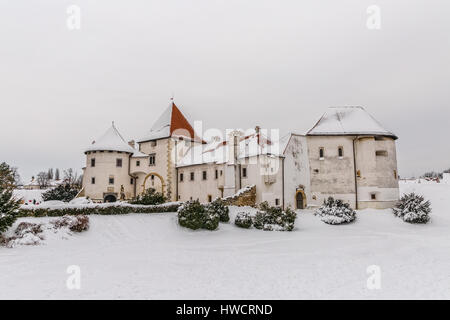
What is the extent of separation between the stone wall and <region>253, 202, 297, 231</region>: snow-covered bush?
16.8 feet

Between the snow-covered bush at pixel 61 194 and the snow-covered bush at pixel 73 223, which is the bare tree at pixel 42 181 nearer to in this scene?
the snow-covered bush at pixel 61 194

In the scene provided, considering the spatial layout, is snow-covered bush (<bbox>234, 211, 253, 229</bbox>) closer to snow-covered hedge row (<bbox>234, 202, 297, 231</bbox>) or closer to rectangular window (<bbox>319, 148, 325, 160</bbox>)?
snow-covered hedge row (<bbox>234, 202, 297, 231</bbox>)

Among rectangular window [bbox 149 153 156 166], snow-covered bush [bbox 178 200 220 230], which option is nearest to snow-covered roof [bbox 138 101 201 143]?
rectangular window [bbox 149 153 156 166]

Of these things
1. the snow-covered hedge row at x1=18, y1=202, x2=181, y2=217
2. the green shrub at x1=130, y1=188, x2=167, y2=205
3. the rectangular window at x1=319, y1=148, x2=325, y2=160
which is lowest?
the snow-covered hedge row at x1=18, y1=202, x2=181, y2=217

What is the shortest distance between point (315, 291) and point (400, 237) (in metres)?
13.1

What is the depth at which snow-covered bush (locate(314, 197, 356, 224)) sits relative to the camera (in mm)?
24328

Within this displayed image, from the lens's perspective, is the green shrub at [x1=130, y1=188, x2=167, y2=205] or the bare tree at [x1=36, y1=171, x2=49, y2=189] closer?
the green shrub at [x1=130, y1=188, x2=167, y2=205]

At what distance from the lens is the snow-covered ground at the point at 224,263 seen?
969 cm

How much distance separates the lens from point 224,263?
1307cm

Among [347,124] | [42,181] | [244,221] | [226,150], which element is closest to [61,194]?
[226,150]

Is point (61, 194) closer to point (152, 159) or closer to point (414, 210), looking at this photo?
point (152, 159)

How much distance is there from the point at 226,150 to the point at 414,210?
700 inches

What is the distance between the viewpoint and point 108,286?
9.95 meters
